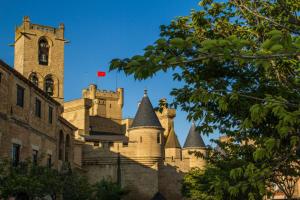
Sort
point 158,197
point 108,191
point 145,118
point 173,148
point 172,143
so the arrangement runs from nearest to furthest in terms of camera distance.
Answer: point 108,191
point 158,197
point 145,118
point 173,148
point 172,143

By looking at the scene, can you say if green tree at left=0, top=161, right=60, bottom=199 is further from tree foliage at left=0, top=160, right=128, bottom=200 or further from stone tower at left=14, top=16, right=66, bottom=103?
stone tower at left=14, top=16, right=66, bottom=103

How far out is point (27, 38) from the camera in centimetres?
5506

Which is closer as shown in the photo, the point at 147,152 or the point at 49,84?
the point at 147,152

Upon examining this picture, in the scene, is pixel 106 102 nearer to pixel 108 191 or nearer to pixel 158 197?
pixel 158 197

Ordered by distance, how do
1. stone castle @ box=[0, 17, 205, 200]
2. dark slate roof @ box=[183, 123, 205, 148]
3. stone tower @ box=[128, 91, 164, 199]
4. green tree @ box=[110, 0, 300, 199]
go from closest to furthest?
green tree @ box=[110, 0, 300, 199] → stone castle @ box=[0, 17, 205, 200] → stone tower @ box=[128, 91, 164, 199] → dark slate roof @ box=[183, 123, 205, 148]

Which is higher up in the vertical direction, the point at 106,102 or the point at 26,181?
the point at 106,102

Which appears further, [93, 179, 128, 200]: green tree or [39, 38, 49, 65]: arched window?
[39, 38, 49, 65]: arched window

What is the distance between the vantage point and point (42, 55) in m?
56.3

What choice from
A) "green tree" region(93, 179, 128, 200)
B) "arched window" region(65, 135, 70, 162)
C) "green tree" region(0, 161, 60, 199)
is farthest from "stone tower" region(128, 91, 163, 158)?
"green tree" region(0, 161, 60, 199)

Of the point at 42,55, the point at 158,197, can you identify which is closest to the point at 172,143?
the point at 158,197

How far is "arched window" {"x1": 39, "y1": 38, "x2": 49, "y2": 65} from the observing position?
56.1 m

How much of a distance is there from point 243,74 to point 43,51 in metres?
48.1

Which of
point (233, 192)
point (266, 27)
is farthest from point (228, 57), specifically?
point (266, 27)

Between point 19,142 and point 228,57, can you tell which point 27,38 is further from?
point 228,57
